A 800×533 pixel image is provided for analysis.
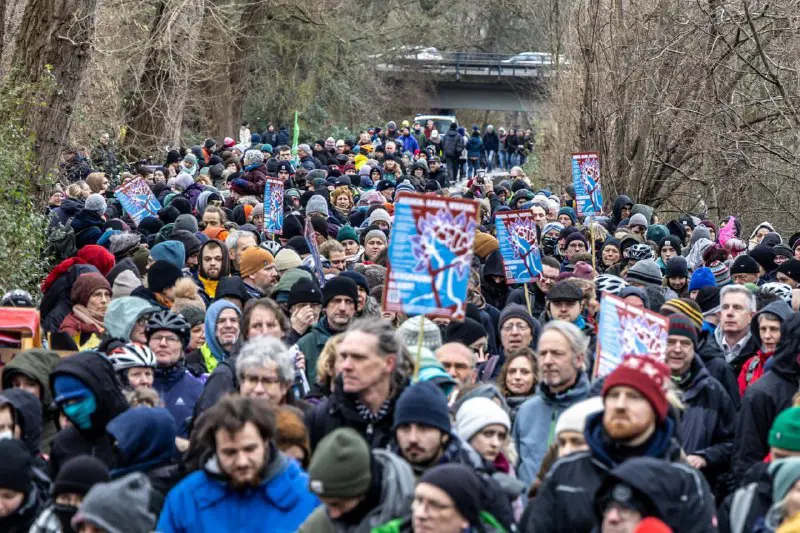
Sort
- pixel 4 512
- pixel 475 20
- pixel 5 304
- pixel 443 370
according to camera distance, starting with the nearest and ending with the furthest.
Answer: pixel 4 512, pixel 443 370, pixel 5 304, pixel 475 20

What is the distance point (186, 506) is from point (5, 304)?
4.91 m

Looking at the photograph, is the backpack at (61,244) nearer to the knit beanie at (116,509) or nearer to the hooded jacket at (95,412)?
the hooded jacket at (95,412)

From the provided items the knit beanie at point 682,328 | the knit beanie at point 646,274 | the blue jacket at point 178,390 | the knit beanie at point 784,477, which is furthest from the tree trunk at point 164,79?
the knit beanie at point 784,477

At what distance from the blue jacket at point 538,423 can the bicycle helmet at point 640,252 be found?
288 inches

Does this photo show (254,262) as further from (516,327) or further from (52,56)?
(52,56)

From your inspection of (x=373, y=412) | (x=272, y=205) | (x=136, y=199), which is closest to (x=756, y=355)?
(x=373, y=412)

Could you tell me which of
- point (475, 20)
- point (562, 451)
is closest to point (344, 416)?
point (562, 451)

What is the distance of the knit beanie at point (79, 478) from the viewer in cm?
591

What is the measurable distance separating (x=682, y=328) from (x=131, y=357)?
10.5ft

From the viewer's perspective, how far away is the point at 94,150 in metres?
26.2

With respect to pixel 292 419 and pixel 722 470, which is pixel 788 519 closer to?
pixel 292 419

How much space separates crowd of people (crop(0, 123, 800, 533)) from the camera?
5.58 metres

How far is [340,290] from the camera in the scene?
994 cm

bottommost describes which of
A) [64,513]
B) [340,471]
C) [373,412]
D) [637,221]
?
[64,513]
